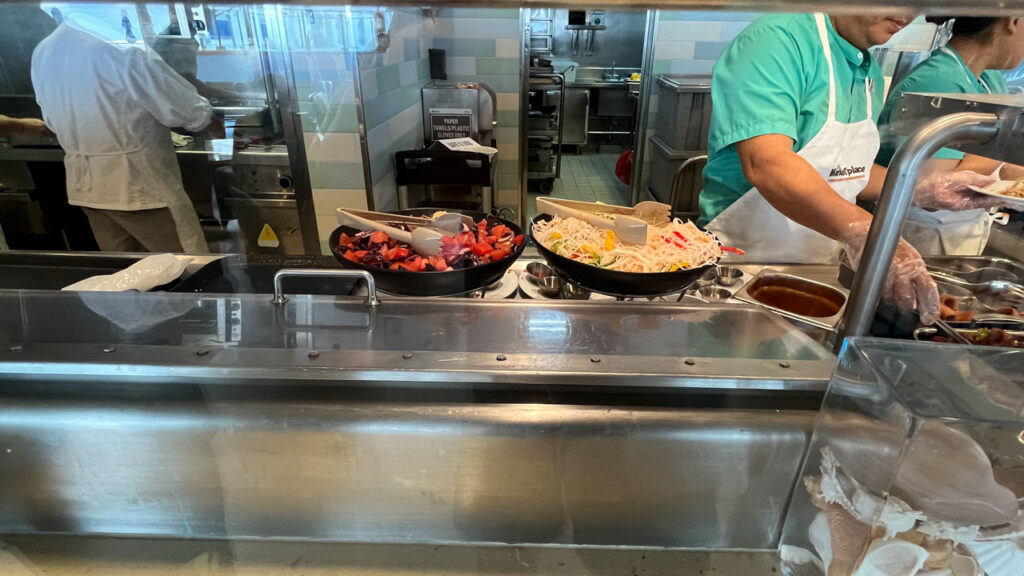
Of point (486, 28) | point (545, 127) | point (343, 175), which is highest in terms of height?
point (486, 28)

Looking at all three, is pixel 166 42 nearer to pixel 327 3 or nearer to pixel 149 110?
pixel 149 110

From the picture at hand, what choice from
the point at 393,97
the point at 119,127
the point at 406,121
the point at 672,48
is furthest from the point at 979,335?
the point at 672,48

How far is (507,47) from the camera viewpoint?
5.18m

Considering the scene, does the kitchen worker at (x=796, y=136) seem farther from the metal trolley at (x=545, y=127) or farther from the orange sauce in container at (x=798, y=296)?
the metal trolley at (x=545, y=127)

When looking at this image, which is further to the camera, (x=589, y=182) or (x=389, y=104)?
(x=589, y=182)

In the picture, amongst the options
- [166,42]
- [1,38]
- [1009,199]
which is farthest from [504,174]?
[1009,199]

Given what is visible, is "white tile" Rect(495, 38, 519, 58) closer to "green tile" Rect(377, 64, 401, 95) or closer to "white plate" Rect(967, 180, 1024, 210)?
"green tile" Rect(377, 64, 401, 95)

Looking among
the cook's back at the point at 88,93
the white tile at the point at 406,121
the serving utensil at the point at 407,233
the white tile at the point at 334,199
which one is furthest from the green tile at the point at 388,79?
the serving utensil at the point at 407,233

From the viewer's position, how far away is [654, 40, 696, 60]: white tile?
5.15m

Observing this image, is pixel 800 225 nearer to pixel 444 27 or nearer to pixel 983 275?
pixel 983 275

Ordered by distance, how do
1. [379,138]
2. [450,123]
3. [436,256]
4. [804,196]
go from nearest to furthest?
[436,256] < [804,196] < [379,138] < [450,123]


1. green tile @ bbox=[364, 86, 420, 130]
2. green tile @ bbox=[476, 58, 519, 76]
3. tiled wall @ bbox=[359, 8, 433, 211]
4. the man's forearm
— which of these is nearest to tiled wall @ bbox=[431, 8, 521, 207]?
green tile @ bbox=[476, 58, 519, 76]

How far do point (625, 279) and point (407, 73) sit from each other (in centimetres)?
375

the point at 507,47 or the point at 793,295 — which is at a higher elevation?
the point at 507,47
